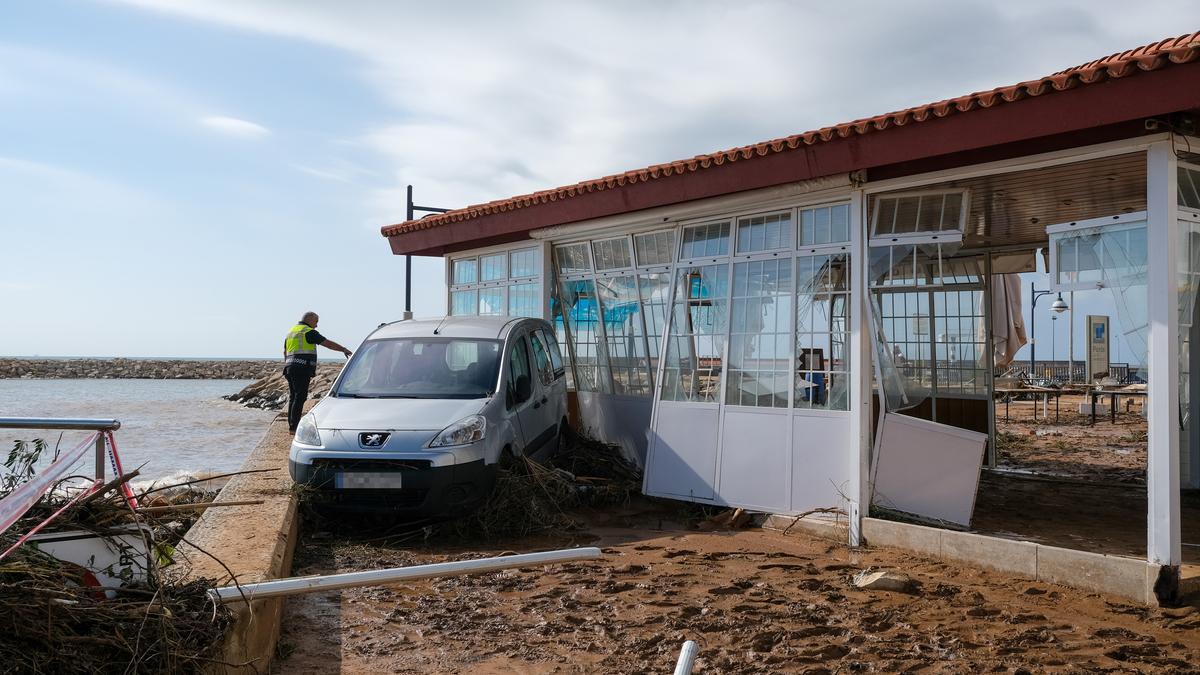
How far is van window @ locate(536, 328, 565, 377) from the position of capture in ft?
36.7

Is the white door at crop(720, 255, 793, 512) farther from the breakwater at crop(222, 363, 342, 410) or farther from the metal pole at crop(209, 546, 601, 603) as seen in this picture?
the breakwater at crop(222, 363, 342, 410)

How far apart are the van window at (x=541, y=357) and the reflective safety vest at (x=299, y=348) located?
3.36m

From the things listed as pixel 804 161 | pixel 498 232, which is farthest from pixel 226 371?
pixel 804 161

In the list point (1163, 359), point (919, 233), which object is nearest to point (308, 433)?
point (919, 233)

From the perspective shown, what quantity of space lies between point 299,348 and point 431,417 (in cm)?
473

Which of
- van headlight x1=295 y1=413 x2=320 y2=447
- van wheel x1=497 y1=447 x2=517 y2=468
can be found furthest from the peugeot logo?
van wheel x1=497 y1=447 x2=517 y2=468

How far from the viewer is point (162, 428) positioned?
24234mm

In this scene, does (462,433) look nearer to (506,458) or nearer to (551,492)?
(506,458)

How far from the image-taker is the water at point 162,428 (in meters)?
15.7

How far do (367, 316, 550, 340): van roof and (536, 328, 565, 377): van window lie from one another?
558 mm

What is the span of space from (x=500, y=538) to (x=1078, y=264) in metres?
5.30

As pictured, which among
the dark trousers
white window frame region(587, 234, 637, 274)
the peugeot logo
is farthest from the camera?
the dark trousers

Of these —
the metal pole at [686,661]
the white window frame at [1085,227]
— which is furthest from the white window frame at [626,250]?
the metal pole at [686,661]

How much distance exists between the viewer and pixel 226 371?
77250mm
